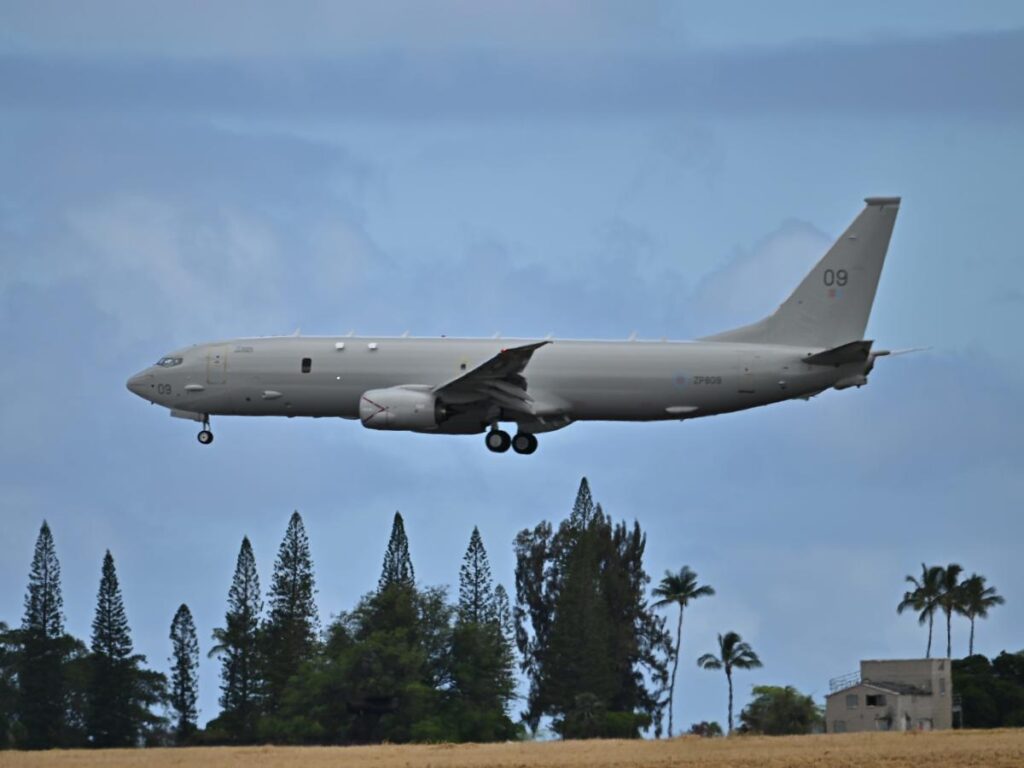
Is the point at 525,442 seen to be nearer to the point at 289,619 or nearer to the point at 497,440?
the point at 497,440

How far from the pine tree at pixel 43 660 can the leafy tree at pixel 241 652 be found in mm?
7942

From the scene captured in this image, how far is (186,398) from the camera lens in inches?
3748

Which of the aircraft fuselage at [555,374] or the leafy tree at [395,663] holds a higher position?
the aircraft fuselage at [555,374]

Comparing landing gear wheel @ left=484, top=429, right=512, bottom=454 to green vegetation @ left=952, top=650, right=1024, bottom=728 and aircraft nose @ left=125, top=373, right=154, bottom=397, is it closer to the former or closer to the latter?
aircraft nose @ left=125, top=373, right=154, bottom=397

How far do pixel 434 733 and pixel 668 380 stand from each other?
69.8 ft

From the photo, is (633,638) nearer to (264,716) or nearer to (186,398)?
(264,716)

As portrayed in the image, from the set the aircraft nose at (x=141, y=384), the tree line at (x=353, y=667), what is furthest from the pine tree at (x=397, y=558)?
the aircraft nose at (x=141, y=384)

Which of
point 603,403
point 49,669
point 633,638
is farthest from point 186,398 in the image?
point 633,638

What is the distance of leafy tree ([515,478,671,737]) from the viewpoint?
123 meters

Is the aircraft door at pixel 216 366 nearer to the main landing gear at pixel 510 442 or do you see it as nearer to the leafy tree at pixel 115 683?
Result: the main landing gear at pixel 510 442

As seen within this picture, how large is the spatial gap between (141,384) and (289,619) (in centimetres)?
3508

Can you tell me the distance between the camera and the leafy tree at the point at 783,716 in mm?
115500

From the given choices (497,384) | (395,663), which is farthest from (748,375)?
(395,663)

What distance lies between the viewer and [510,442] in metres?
95.1
